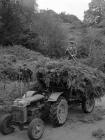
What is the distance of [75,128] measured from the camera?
762cm

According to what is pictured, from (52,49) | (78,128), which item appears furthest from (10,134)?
(52,49)

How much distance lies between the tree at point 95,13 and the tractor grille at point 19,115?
151 feet

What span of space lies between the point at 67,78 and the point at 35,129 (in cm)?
206

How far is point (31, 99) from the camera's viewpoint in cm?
740

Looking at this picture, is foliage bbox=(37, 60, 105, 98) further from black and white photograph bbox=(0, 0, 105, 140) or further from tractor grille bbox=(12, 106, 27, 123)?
tractor grille bbox=(12, 106, 27, 123)

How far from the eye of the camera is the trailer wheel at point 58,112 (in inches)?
297

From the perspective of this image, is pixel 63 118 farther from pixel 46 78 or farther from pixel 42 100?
pixel 46 78

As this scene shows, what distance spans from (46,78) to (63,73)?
544 millimetres

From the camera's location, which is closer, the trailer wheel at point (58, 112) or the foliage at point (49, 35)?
the trailer wheel at point (58, 112)

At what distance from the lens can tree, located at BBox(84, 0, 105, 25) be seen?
52.2 metres

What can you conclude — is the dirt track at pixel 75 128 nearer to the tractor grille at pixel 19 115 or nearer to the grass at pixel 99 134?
the grass at pixel 99 134

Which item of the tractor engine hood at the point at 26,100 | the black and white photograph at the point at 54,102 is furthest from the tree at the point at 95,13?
the tractor engine hood at the point at 26,100

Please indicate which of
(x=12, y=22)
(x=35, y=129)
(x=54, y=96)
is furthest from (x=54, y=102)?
(x=12, y=22)

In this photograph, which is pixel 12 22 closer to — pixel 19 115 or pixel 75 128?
pixel 75 128
